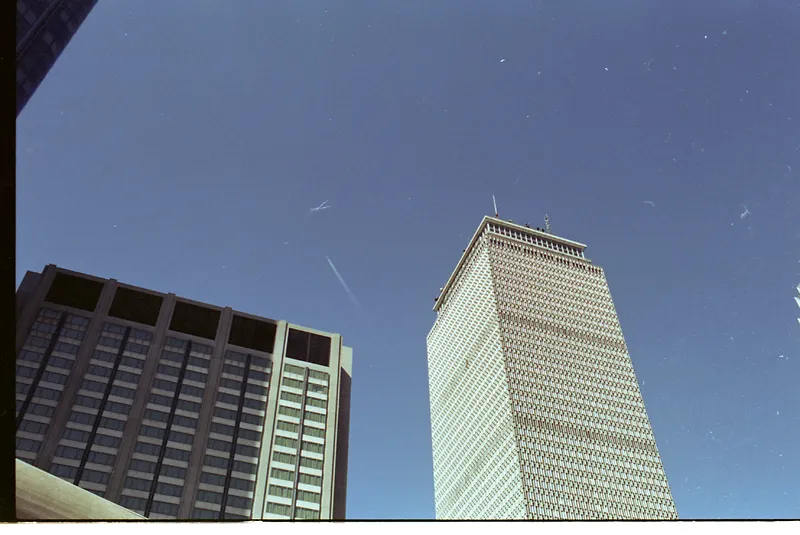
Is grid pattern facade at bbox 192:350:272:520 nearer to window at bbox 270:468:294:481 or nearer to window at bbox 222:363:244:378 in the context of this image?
window at bbox 222:363:244:378

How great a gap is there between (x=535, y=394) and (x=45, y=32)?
264ft

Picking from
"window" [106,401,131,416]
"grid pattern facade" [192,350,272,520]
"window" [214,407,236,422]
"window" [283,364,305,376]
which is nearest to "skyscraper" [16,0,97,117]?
"window" [106,401,131,416]

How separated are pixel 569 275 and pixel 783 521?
117087 millimetres

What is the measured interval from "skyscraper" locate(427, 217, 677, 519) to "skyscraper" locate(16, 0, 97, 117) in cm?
7267

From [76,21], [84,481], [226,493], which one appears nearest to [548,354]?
[226,493]

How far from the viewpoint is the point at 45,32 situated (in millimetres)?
37469

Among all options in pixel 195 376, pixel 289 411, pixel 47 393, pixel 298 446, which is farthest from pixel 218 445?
pixel 47 393

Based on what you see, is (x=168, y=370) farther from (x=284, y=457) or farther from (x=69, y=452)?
(x=284, y=457)

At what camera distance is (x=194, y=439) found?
197 feet

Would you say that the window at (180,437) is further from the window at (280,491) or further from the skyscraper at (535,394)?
the skyscraper at (535,394)

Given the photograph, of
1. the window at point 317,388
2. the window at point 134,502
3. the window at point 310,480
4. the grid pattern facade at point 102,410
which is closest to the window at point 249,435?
the window at point 310,480

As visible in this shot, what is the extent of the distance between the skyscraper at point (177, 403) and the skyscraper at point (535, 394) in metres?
31.1
